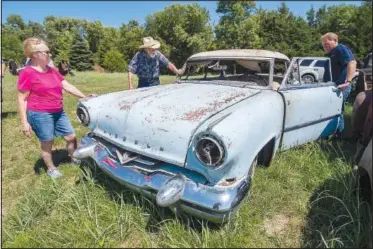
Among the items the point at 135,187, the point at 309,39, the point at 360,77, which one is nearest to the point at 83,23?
the point at 309,39

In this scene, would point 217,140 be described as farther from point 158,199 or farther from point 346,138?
point 346,138

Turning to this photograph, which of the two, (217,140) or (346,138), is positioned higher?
(217,140)

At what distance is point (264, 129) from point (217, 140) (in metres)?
0.64

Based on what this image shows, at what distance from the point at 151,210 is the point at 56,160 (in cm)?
200

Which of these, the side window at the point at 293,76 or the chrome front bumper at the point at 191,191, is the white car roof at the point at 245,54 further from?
the chrome front bumper at the point at 191,191

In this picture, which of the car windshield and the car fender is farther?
the car windshield

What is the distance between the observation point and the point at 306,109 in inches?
146

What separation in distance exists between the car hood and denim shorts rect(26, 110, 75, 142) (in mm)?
Answer: 589

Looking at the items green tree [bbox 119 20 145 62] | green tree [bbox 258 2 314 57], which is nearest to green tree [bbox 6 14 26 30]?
green tree [bbox 119 20 145 62]

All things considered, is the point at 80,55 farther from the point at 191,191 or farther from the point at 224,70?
the point at 191,191

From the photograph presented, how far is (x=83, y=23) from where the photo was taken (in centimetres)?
3738

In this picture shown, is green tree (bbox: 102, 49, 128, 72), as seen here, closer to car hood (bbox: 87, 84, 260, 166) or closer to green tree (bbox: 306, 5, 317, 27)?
green tree (bbox: 306, 5, 317, 27)

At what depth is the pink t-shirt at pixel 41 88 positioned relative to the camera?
333cm

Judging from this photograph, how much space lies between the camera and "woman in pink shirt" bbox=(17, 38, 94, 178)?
3326 mm
